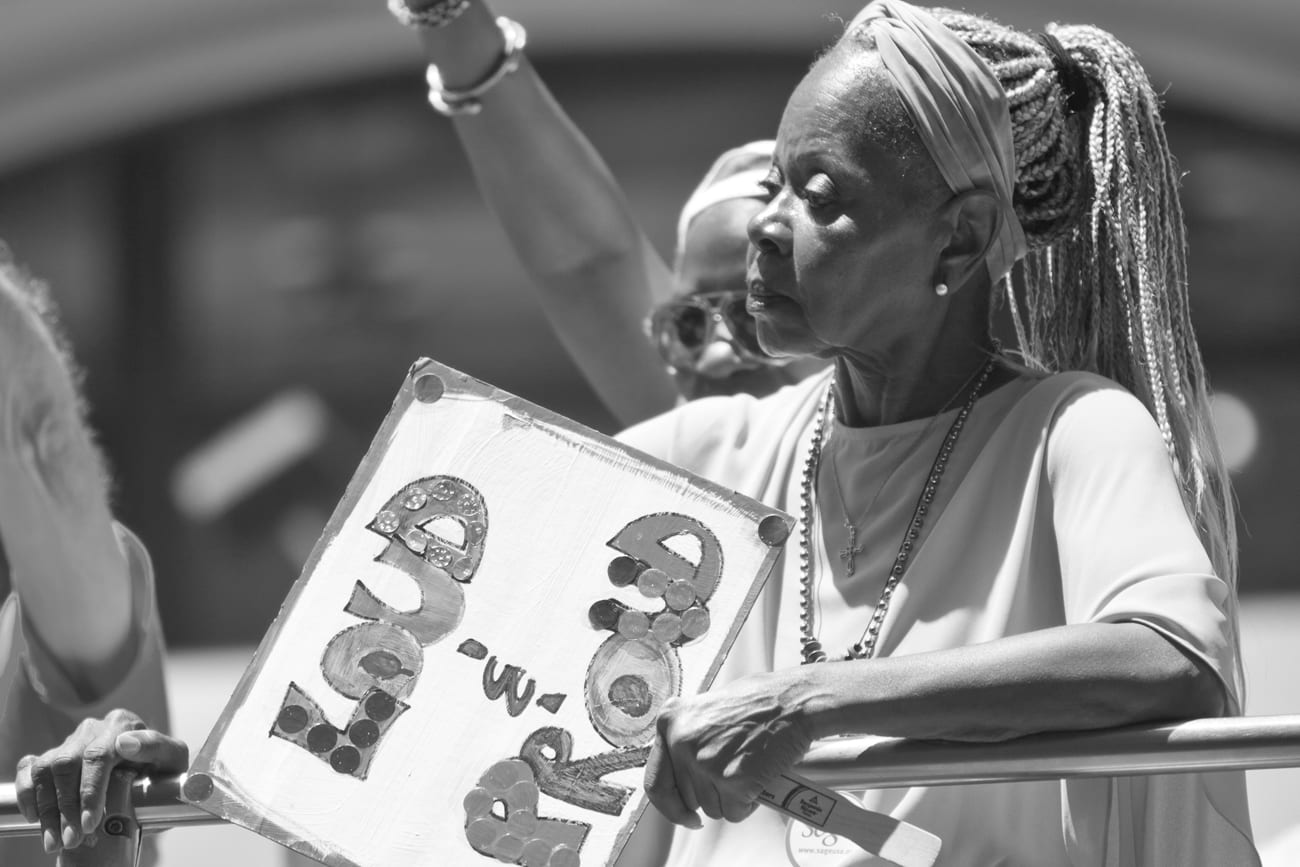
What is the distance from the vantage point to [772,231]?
1873 mm

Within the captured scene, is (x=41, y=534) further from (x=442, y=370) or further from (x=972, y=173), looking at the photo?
(x=972, y=173)

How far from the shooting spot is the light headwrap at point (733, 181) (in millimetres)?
2877

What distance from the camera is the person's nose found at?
6.15 feet

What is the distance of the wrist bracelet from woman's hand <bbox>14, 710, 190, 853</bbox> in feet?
4.51

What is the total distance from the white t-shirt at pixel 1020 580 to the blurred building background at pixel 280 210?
557 centimetres

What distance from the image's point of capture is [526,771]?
1.71 m

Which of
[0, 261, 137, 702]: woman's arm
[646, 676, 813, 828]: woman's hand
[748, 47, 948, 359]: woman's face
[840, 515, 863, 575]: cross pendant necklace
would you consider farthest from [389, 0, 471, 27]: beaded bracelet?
[646, 676, 813, 828]: woman's hand

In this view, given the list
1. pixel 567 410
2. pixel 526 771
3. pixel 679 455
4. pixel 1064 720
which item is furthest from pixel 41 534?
pixel 567 410

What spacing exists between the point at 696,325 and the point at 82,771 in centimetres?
131

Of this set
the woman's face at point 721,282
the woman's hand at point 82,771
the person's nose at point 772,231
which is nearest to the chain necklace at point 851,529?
the person's nose at point 772,231

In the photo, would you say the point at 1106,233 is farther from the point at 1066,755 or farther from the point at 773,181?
the point at 1066,755

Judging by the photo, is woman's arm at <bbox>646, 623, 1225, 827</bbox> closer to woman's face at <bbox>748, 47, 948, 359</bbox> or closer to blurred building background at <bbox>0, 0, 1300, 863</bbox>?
woman's face at <bbox>748, 47, 948, 359</bbox>

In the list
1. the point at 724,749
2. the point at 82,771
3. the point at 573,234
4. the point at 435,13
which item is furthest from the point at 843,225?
the point at 573,234

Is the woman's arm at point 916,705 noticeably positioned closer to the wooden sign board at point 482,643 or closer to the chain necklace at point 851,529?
the wooden sign board at point 482,643
